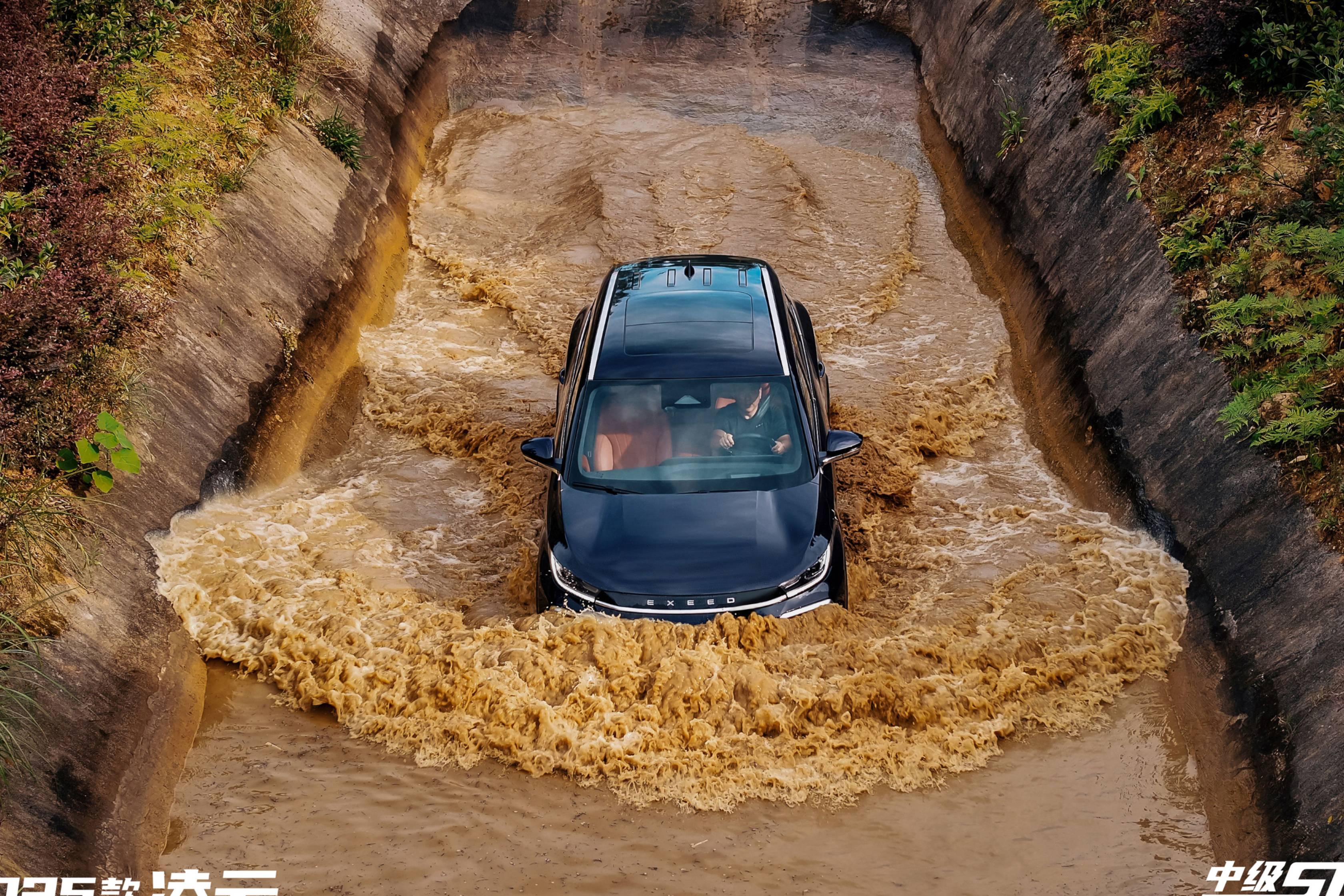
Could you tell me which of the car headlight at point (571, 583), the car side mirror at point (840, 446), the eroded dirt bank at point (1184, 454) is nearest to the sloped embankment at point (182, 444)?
the car headlight at point (571, 583)

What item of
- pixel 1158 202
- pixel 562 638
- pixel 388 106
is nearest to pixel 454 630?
pixel 562 638

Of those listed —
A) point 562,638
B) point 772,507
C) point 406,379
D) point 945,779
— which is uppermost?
point 406,379

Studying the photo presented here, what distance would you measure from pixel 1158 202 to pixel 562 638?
25.0ft

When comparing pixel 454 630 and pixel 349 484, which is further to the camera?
pixel 349 484

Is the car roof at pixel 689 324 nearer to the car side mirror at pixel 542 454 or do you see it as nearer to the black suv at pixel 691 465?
the black suv at pixel 691 465

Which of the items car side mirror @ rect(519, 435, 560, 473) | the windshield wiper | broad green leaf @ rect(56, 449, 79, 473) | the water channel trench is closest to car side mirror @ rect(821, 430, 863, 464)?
the water channel trench

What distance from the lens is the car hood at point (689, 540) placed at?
662 centimetres

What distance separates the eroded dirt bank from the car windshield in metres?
2.93

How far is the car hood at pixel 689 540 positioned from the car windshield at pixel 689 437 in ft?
0.45

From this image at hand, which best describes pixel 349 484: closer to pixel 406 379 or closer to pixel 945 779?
pixel 406 379

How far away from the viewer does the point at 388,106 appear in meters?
17.8

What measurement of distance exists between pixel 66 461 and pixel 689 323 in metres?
4.47

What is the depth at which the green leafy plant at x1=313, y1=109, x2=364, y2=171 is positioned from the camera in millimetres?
14539

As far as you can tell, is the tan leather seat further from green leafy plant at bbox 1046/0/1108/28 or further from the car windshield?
green leafy plant at bbox 1046/0/1108/28
